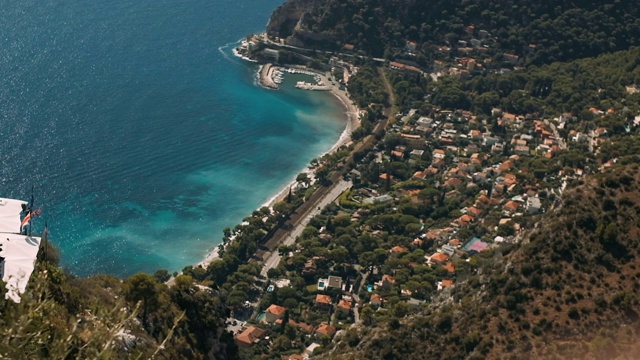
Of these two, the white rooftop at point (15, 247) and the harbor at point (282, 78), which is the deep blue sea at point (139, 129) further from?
the white rooftop at point (15, 247)

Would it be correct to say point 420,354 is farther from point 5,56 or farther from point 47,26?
point 47,26

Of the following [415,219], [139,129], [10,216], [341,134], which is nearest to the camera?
[10,216]

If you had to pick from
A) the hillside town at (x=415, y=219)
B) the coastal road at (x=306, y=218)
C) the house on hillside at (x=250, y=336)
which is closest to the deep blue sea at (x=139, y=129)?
the coastal road at (x=306, y=218)

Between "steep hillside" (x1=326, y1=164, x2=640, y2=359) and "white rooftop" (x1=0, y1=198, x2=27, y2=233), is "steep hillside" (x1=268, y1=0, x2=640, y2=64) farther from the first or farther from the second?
"white rooftop" (x1=0, y1=198, x2=27, y2=233)

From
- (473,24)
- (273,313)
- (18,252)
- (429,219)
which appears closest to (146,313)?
(18,252)

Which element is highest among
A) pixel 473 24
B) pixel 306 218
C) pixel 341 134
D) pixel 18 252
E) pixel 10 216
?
pixel 18 252

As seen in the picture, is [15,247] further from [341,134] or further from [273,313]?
[341,134]
